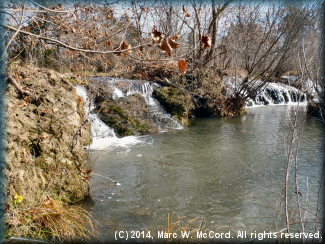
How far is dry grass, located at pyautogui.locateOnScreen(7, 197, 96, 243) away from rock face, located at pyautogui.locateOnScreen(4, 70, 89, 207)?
20 centimetres

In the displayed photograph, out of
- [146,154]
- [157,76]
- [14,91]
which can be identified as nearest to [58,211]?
[14,91]

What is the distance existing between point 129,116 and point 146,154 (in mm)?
3349

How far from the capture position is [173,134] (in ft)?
31.0

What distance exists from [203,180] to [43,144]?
3.24 meters

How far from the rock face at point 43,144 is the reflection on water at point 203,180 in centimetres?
68

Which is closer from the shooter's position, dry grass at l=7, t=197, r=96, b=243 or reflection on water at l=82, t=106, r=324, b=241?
dry grass at l=7, t=197, r=96, b=243

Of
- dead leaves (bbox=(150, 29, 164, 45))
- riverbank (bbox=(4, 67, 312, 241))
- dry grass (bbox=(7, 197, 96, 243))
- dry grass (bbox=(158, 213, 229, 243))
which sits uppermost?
dead leaves (bbox=(150, 29, 164, 45))

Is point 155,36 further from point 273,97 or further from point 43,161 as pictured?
point 273,97

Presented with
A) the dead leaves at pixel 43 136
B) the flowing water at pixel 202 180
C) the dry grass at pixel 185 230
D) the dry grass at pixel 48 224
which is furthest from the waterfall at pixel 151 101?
the dry grass at pixel 48 224

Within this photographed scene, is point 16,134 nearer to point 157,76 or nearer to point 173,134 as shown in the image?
point 173,134

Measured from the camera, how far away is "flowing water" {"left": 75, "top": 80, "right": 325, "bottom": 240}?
3.84 m

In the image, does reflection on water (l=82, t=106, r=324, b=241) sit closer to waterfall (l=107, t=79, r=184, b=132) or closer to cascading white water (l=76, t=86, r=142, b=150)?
cascading white water (l=76, t=86, r=142, b=150)

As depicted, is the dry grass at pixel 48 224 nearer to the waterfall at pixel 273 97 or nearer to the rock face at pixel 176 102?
the rock face at pixel 176 102

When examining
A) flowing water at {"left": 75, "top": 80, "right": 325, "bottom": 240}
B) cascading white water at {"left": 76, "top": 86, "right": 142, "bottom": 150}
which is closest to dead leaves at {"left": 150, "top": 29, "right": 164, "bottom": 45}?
flowing water at {"left": 75, "top": 80, "right": 325, "bottom": 240}
